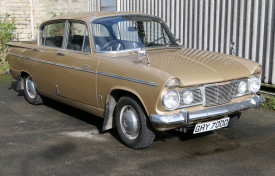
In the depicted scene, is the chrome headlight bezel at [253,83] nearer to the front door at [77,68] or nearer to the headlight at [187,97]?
the headlight at [187,97]

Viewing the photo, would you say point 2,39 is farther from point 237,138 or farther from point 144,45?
point 237,138

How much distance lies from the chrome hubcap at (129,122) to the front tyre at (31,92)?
9.47 ft

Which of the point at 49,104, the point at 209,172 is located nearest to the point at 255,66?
the point at 209,172

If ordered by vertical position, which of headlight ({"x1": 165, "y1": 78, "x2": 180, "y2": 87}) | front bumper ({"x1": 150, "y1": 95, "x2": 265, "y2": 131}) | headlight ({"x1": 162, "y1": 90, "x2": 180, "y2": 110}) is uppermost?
headlight ({"x1": 165, "y1": 78, "x2": 180, "y2": 87})

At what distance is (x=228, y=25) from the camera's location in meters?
7.91

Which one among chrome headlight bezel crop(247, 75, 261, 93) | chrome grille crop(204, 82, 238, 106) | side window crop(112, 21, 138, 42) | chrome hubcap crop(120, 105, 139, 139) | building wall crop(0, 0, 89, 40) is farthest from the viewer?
building wall crop(0, 0, 89, 40)

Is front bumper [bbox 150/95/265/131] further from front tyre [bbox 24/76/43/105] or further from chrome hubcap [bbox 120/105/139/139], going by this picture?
front tyre [bbox 24/76/43/105]

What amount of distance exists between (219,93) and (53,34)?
133 inches

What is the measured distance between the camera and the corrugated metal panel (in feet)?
23.8

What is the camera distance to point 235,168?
4234 millimetres

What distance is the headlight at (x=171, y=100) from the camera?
4301mm

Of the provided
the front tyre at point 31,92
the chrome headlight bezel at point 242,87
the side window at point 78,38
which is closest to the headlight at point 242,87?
the chrome headlight bezel at point 242,87

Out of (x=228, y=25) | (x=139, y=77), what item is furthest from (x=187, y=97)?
(x=228, y=25)

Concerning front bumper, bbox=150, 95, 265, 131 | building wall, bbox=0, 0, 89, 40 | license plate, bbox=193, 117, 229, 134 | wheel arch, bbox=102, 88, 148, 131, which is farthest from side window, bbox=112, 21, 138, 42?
building wall, bbox=0, 0, 89, 40
